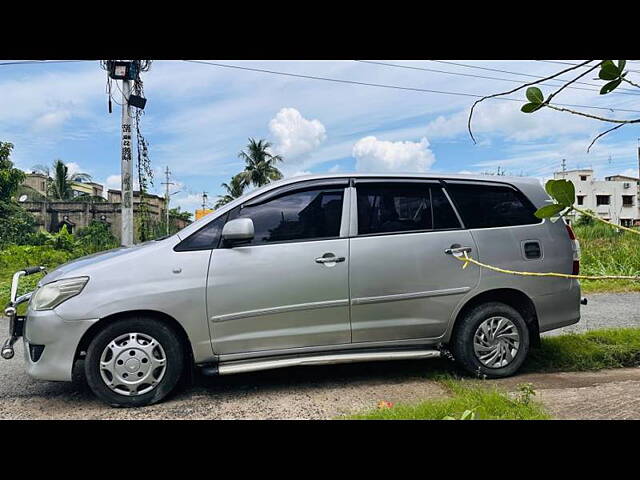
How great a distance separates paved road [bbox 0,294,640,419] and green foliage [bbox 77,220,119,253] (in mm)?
12942

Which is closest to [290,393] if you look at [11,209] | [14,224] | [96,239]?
[96,239]

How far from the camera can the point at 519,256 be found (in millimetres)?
4215

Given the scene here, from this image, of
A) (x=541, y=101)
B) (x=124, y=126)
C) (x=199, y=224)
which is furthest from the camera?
(x=124, y=126)

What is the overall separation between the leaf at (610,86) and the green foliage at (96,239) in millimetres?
16374

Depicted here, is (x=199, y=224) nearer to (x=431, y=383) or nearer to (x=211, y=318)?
(x=211, y=318)

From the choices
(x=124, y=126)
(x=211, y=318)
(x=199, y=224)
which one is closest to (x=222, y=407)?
(x=211, y=318)

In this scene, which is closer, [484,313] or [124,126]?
[484,313]

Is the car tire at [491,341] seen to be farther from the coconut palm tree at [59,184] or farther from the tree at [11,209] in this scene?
the coconut palm tree at [59,184]

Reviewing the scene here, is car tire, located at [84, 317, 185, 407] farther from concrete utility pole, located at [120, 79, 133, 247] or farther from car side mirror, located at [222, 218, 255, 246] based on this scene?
concrete utility pole, located at [120, 79, 133, 247]

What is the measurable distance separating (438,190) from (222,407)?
249 cm

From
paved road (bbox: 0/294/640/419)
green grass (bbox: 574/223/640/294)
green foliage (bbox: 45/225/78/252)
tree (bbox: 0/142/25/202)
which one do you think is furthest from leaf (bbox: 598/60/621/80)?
tree (bbox: 0/142/25/202)

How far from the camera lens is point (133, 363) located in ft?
11.5

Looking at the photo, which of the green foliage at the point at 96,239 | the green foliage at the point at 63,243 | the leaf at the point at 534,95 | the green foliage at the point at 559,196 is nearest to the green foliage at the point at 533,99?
the leaf at the point at 534,95
